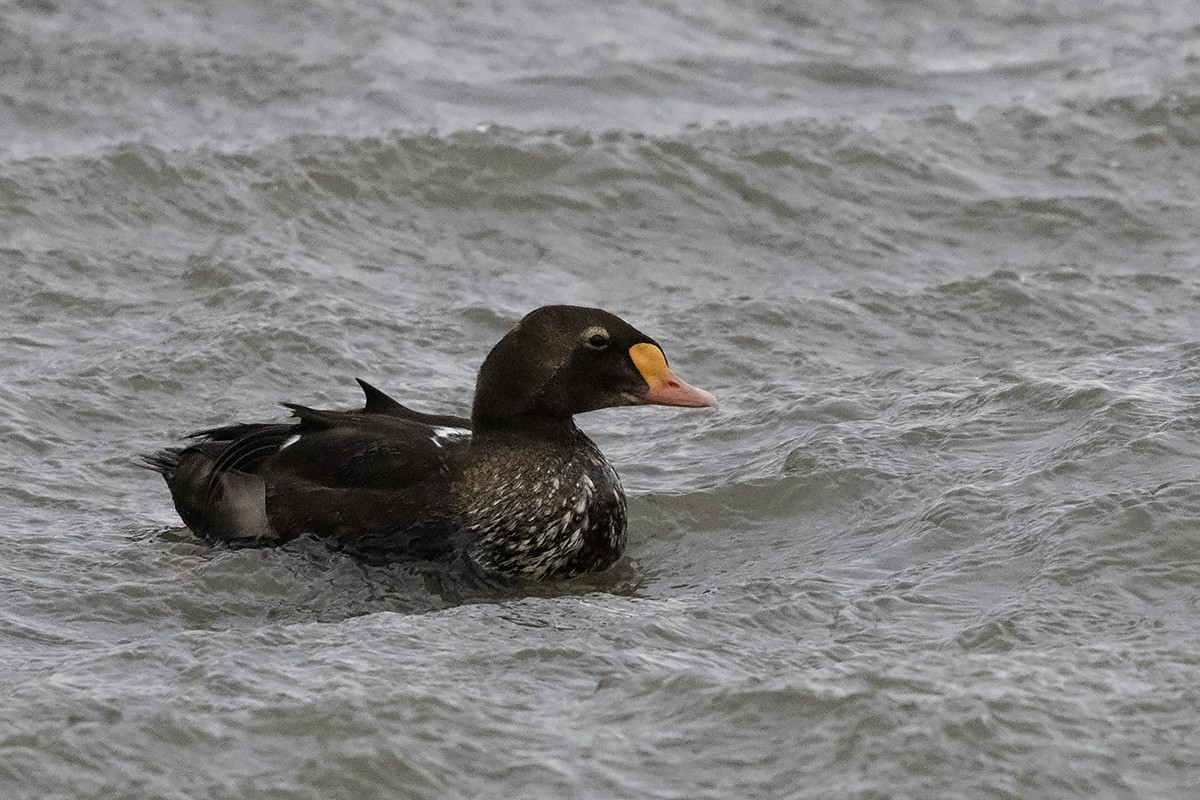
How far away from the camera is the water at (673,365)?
5535 mm

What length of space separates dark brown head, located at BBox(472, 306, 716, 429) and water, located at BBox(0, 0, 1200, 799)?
646mm

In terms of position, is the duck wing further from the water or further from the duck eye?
the duck eye

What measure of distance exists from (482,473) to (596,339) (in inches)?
25.3

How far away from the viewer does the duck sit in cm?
702

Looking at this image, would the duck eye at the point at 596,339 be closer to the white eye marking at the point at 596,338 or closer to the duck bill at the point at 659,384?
the white eye marking at the point at 596,338

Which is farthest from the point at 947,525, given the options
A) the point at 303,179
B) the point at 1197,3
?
the point at 1197,3

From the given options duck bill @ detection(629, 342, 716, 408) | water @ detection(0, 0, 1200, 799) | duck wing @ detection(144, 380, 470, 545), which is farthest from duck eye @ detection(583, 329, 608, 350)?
water @ detection(0, 0, 1200, 799)

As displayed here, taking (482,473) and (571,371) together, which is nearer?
(482,473)

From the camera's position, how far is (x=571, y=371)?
7.19 metres

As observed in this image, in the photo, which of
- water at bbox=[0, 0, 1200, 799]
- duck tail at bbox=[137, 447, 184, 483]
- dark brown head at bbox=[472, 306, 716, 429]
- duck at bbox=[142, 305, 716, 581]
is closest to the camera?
water at bbox=[0, 0, 1200, 799]

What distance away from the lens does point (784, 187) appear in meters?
11.4

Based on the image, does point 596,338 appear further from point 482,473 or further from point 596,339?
point 482,473

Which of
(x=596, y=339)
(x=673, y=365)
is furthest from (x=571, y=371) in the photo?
(x=673, y=365)

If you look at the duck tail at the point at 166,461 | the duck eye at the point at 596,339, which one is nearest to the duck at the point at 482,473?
the duck eye at the point at 596,339
